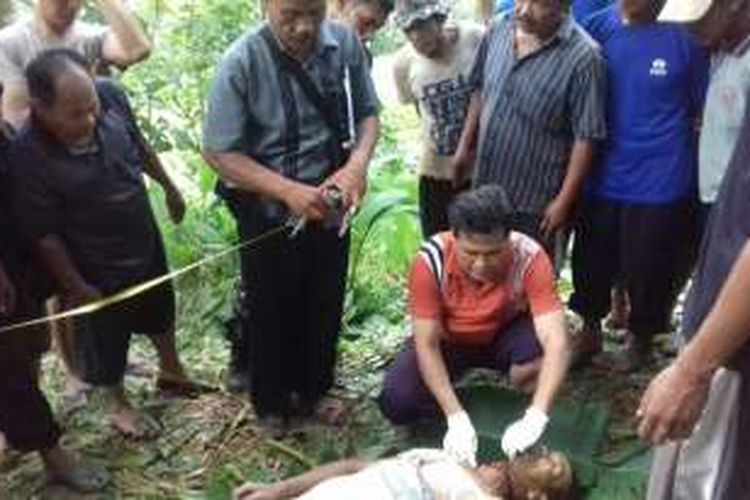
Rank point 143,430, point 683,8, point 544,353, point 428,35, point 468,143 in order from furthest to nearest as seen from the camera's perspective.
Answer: point 468,143 < point 428,35 < point 143,430 < point 544,353 < point 683,8

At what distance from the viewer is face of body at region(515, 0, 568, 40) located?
4.05 metres

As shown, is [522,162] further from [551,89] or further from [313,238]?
[313,238]

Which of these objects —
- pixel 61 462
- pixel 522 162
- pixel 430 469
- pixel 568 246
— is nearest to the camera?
pixel 430 469

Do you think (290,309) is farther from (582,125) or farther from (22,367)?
(582,125)

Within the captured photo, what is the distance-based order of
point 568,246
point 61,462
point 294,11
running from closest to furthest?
1. point 294,11
2. point 61,462
3. point 568,246

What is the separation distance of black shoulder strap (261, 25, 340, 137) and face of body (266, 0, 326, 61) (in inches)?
1.0

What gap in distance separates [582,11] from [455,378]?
5.48 ft

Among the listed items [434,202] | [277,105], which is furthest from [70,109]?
[434,202]

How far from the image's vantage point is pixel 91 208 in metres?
3.95

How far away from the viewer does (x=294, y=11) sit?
147 inches

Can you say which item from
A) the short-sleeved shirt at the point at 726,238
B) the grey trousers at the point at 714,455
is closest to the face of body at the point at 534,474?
the grey trousers at the point at 714,455

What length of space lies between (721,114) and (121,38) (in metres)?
2.47

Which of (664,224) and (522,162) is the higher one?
(522,162)

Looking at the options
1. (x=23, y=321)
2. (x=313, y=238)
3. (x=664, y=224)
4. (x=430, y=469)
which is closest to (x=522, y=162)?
(x=664, y=224)
